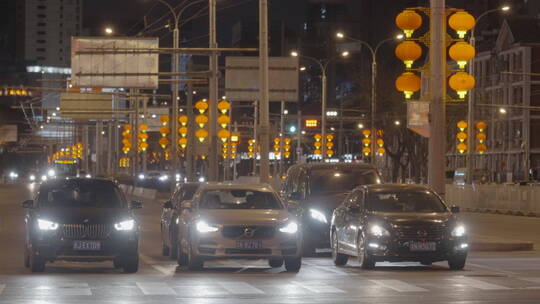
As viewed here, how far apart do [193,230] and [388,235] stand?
3471 mm

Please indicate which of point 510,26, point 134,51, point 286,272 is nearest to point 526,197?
point 134,51

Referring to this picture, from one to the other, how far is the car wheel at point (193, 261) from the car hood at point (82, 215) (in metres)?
1.32

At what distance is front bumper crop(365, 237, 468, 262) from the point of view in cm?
2283

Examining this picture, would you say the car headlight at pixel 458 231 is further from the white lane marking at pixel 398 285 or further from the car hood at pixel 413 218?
the white lane marking at pixel 398 285

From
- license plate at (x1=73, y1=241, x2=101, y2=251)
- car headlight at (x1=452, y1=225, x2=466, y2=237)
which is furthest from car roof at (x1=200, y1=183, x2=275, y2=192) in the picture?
car headlight at (x1=452, y1=225, x2=466, y2=237)

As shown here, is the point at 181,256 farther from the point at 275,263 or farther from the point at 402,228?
the point at 402,228

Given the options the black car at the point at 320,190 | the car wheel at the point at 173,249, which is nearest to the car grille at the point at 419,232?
the black car at the point at 320,190

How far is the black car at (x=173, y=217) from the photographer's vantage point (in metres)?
25.9

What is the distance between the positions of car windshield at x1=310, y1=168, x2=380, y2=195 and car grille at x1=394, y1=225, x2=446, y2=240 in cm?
555

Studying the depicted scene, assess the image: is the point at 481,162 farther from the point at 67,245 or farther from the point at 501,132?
the point at 67,245

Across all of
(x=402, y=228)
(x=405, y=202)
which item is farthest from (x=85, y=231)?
(x=405, y=202)

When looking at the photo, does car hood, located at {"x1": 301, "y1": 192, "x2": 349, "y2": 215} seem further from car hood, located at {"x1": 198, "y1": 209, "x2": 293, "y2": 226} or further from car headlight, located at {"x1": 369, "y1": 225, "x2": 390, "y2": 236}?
car headlight, located at {"x1": 369, "y1": 225, "x2": 390, "y2": 236}

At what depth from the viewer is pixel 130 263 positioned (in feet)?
73.8

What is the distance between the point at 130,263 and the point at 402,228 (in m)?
4.87
